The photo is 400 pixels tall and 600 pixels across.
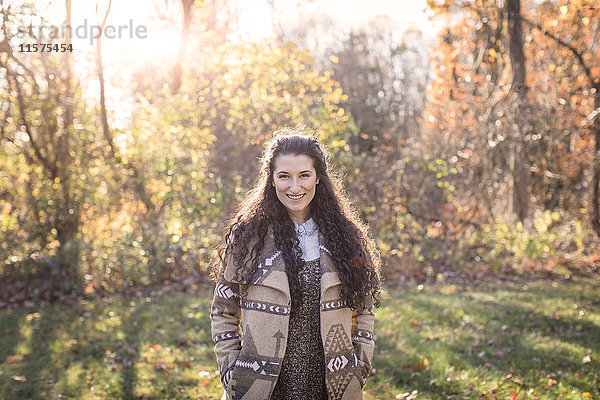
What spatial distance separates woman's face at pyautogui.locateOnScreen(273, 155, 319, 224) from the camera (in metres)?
2.72

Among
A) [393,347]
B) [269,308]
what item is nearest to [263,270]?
[269,308]

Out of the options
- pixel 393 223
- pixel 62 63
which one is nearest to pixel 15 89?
pixel 62 63

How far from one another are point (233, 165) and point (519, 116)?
18.4 feet

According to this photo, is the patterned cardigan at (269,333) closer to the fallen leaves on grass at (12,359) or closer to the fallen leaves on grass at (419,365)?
the fallen leaves on grass at (419,365)

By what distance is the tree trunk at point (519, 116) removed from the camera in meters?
10.1

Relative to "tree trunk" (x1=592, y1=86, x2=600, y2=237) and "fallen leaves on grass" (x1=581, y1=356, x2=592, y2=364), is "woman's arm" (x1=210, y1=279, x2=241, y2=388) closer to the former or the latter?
"fallen leaves on grass" (x1=581, y1=356, x2=592, y2=364)

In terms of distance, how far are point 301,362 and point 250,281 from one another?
477 millimetres

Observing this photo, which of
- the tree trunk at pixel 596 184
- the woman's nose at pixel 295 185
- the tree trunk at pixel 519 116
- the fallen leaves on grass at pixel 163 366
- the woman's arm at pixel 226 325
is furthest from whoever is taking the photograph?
the tree trunk at pixel 519 116

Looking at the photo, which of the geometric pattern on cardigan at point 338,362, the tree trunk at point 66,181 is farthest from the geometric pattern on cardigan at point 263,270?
the tree trunk at point 66,181

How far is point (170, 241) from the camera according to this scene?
8977 millimetres

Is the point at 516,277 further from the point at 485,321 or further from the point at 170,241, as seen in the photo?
the point at 170,241

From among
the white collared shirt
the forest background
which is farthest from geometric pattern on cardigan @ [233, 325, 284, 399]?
the forest background

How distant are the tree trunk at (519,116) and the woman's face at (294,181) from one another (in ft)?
27.5

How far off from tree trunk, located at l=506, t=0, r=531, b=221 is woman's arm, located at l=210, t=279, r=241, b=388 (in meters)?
8.88
